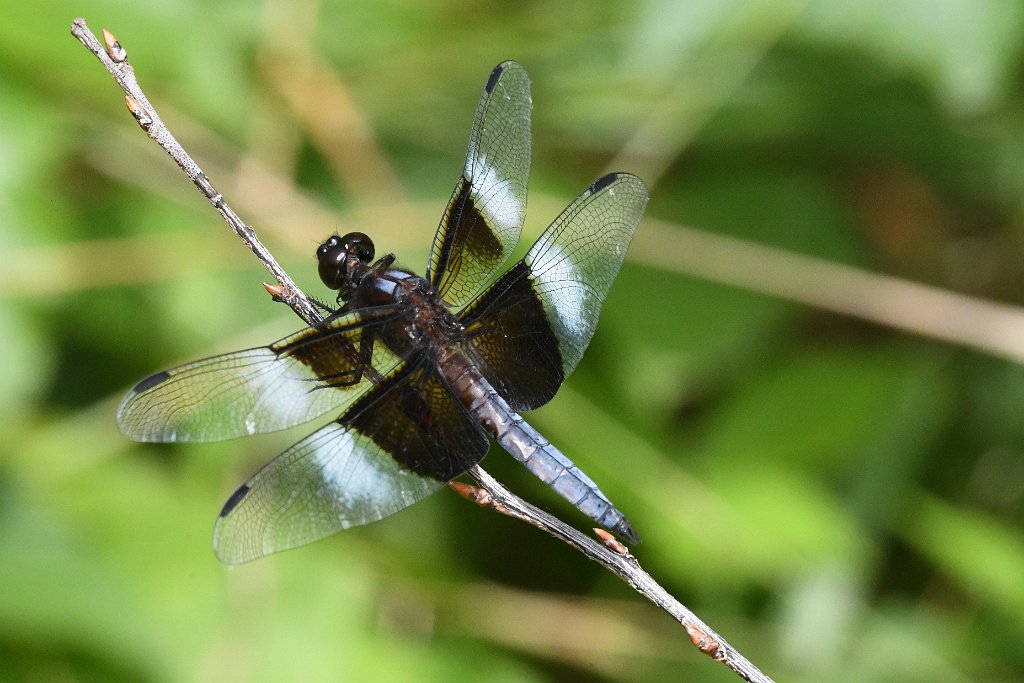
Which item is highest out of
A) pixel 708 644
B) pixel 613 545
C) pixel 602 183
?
pixel 602 183

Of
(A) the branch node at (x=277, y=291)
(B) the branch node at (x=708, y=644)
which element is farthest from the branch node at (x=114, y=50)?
(B) the branch node at (x=708, y=644)

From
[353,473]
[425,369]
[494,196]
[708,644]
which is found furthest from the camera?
[494,196]

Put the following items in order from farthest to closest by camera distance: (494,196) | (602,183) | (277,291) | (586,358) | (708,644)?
(586,358) < (494,196) < (602,183) < (277,291) < (708,644)

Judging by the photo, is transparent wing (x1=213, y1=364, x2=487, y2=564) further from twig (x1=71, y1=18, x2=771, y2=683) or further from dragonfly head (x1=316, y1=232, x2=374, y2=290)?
dragonfly head (x1=316, y1=232, x2=374, y2=290)

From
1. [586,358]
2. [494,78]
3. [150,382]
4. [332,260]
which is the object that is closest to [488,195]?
[494,78]

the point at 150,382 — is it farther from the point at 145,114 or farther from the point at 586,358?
the point at 586,358

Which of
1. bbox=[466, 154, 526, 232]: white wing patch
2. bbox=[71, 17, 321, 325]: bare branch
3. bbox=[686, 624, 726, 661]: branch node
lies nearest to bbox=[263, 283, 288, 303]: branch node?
bbox=[71, 17, 321, 325]: bare branch

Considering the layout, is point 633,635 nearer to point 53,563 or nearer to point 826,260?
point 826,260
